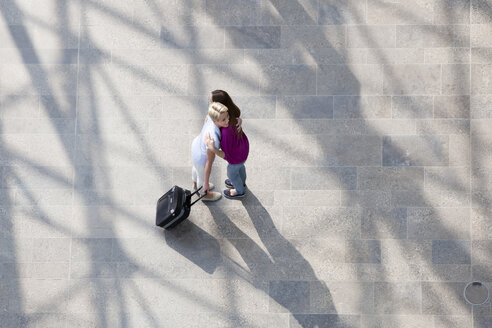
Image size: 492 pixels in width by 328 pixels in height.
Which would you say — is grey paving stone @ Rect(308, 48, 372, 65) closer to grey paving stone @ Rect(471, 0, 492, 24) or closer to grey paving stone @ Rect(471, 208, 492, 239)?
grey paving stone @ Rect(471, 0, 492, 24)

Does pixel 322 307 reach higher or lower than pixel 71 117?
lower

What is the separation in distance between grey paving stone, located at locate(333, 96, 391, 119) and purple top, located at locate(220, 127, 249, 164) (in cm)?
208

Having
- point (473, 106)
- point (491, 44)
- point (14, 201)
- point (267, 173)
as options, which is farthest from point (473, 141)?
point (14, 201)

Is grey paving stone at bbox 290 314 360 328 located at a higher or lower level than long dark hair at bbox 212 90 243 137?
lower

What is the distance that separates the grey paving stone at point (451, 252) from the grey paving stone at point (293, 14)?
3.91 meters

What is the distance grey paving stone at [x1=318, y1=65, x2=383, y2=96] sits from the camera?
786 centimetres

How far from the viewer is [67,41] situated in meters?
8.12

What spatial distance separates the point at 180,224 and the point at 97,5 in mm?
3759

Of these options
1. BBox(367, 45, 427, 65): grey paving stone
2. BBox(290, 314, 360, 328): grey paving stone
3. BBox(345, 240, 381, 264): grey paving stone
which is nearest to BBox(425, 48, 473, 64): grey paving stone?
BBox(367, 45, 427, 65): grey paving stone

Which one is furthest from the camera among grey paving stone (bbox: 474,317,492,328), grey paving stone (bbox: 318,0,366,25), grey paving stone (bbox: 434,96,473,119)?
grey paving stone (bbox: 318,0,366,25)

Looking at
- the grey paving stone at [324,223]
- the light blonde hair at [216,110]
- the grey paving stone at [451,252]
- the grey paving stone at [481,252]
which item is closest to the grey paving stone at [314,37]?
the grey paving stone at [324,223]

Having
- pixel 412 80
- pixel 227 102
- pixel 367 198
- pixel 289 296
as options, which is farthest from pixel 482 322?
pixel 227 102

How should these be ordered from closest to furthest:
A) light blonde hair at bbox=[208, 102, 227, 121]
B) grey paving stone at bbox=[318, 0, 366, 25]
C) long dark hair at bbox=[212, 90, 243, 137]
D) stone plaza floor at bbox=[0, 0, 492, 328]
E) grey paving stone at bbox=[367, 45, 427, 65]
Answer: light blonde hair at bbox=[208, 102, 227, 121]
long dark hair at bbox=[212, 90, 243, 137]
stone plaza floor at bbox=[0, 0, 492, 328]
grey paving stone at bbox=[367, 45, 427, 65]
grey paving stone at bbox=[318, 0, 366, 25]

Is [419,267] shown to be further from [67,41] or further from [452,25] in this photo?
[67,41]
